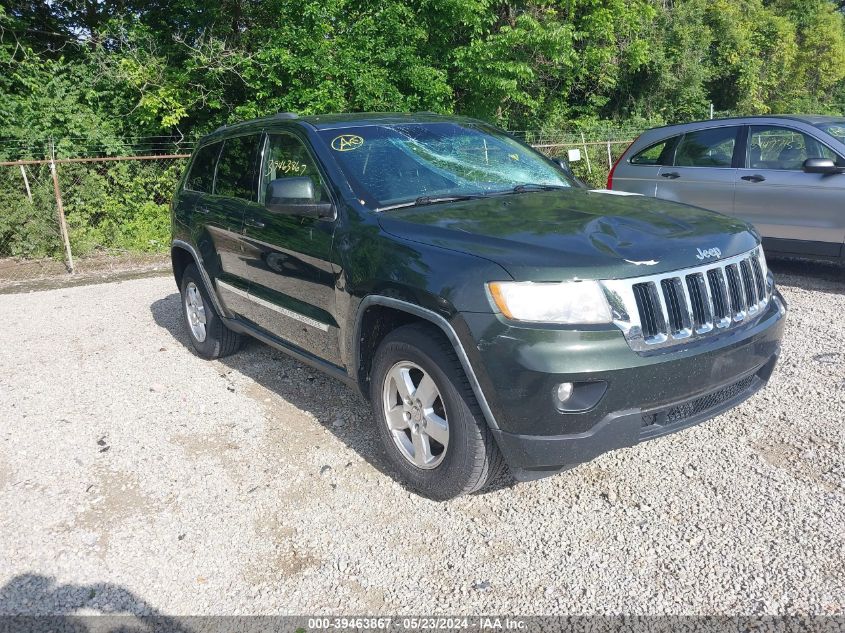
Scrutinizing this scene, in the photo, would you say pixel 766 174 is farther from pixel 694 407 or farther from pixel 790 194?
pixel 694 407

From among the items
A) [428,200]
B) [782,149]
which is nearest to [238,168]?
[428,200]

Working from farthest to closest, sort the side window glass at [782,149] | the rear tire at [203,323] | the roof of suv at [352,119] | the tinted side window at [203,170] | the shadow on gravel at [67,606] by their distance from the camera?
the side window glass at [782,149] → the rear tire at [203,323] → the tinted side window at [203,170] → the roof of suv at [352,119] → the shadow on gravel at [67,606]

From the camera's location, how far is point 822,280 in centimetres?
716

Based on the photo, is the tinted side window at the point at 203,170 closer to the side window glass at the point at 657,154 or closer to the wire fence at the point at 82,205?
the side window glass at the point at 657,154

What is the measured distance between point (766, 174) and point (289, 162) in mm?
5116

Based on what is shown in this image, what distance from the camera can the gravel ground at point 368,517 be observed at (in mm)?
2723

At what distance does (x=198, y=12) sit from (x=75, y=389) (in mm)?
11762

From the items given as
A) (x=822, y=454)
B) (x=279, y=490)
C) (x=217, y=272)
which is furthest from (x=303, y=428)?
(x=822, y=454)

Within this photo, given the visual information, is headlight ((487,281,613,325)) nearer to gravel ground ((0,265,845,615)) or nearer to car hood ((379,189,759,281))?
car hood ((379,189,759,281))

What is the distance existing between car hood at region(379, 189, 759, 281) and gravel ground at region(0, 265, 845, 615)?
1172 mm

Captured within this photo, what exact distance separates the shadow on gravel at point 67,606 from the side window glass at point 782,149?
6.72 metres

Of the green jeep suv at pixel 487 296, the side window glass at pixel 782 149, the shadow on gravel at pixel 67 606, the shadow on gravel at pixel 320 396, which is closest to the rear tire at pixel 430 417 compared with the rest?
the green jeep suv at pixel 487 296

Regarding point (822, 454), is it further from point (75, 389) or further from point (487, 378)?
point (75, 389)

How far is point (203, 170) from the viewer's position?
5469 millimetres
